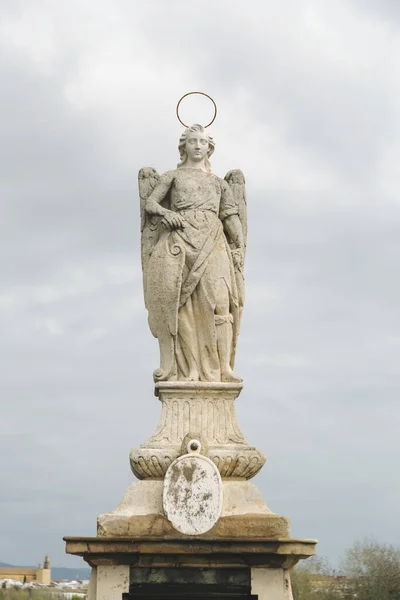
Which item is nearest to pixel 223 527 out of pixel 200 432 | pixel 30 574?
pixel 200 432

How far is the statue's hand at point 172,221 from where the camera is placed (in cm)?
1305

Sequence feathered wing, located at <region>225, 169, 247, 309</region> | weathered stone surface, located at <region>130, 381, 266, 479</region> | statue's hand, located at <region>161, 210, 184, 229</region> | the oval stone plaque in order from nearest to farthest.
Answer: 1. the oval stone plaque
2. weathered stone surface, located at <region>130, 381, 266, 479</region>
3. statue's hand, located at <region>161, 210, 184, 229</region>
4. feathered wing, located at <region>225, 169, 247, 309</region>

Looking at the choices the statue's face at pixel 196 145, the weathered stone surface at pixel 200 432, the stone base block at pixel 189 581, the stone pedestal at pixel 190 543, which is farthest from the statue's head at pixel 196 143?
the stone base block at pixel 189 581

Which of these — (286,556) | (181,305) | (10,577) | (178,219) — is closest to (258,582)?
(286,556)

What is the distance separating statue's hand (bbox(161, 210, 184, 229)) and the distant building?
45.5 meters

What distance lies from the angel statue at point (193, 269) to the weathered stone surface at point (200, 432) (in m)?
0.19

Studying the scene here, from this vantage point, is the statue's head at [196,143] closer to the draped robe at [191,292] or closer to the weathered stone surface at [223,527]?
the draped robe at [191,292]

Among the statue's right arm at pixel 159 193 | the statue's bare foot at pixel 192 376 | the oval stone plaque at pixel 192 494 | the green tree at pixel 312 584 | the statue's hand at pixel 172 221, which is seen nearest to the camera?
the oval stone plaque at pixel 192 494

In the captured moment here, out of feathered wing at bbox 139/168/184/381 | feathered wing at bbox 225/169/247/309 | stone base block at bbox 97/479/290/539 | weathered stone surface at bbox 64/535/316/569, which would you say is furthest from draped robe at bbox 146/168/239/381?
weathered stone surface at bbox 64/535/316/569

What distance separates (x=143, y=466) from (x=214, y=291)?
6.78ft

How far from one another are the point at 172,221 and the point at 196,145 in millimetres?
1007

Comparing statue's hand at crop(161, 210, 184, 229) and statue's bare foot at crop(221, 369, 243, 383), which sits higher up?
statue's hand at crop(161, 210, 184, 229)

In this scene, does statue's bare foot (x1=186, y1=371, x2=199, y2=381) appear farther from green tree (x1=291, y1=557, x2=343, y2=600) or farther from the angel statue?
green tree (x1=291, y1=557, x2=343, y2=600)

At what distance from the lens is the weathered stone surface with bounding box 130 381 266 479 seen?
40.0 feet
